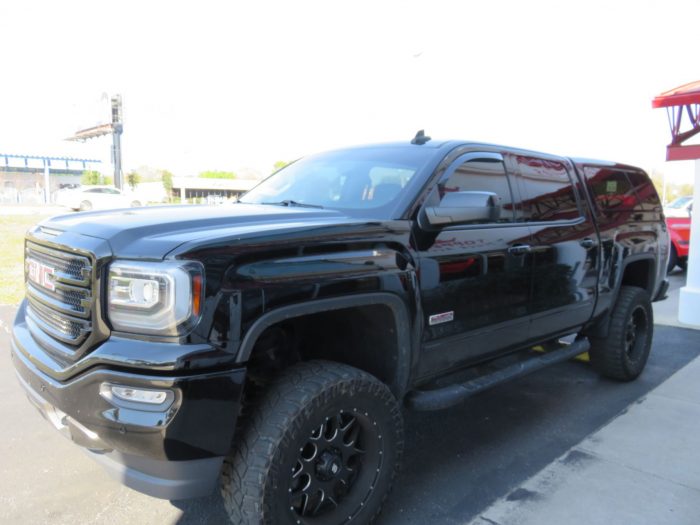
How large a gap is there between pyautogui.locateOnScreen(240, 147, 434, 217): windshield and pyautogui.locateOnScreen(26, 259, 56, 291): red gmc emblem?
1.35 metres

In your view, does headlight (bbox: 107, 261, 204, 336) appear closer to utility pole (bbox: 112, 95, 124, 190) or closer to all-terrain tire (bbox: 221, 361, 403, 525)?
all-terrain tire (bbox: 221, 361, 403, 525)

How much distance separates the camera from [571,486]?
3.06m

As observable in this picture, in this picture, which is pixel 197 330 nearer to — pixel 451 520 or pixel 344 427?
pixel 344 427

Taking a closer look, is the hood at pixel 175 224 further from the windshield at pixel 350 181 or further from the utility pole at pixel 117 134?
the utility pole at pixel 117 134

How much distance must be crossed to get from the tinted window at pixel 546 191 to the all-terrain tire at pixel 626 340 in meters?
1.07

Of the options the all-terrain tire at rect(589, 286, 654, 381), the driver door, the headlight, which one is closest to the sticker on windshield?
the driver door

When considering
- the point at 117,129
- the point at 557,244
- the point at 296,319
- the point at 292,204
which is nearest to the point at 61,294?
the point at 296,319

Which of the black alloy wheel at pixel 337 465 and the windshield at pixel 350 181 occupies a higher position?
the windshield at pixel 350 181

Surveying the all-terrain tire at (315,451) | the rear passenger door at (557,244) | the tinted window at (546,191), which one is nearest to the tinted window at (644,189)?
the rear passenger door at (557,244)

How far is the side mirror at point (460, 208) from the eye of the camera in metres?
2.87

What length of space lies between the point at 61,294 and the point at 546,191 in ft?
10.5

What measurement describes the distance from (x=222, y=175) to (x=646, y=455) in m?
93.9

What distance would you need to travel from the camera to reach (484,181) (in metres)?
3.50

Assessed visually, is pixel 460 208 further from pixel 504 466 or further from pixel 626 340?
pixel 626 340
